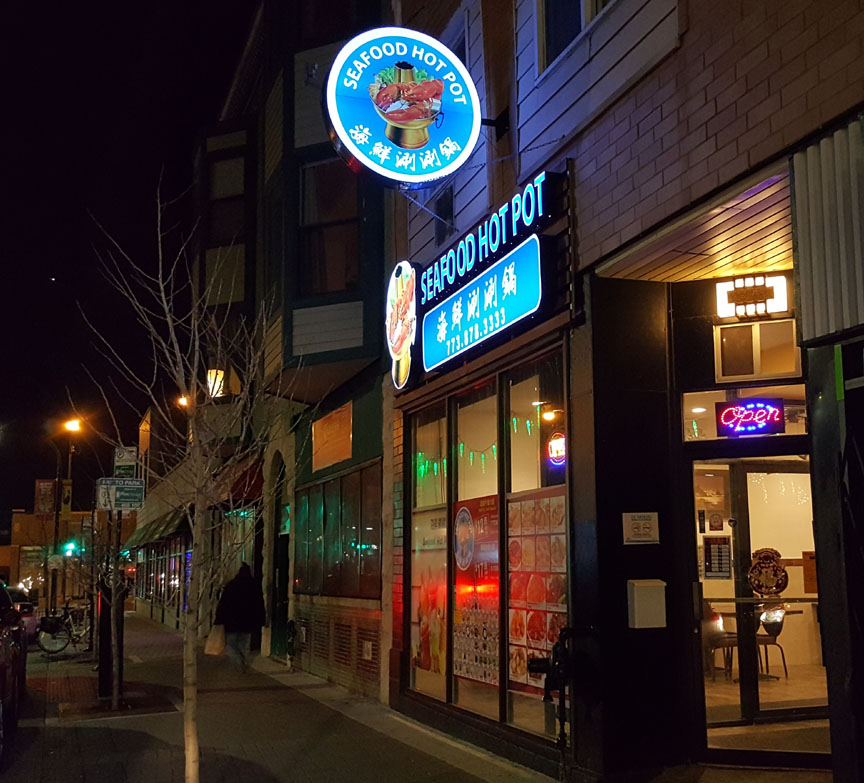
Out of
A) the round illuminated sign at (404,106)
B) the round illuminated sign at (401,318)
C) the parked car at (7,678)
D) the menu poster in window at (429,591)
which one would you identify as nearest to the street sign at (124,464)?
the parked car at (7,678)

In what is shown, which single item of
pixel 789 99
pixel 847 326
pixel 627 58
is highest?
pixel 627 58

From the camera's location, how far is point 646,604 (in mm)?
7227

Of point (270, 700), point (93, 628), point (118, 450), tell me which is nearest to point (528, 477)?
point (270, 700)

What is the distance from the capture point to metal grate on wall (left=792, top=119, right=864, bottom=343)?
5.01m

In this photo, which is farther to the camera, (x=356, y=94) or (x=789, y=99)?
(x=356, y=94)

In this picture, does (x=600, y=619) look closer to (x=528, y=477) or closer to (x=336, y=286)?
(x=528, y=477)

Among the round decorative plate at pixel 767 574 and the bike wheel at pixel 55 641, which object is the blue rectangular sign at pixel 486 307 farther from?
the bike wheel at pixel 55 641

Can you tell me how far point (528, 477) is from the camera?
354 inches

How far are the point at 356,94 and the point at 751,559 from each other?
580 centimetres

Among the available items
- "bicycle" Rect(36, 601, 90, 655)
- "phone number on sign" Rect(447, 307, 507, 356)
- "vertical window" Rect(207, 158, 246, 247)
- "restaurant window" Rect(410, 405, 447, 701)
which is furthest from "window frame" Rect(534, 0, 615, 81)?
"bicycle" Rect(36, 601, 90, 655)

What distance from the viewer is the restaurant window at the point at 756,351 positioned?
7.31 m

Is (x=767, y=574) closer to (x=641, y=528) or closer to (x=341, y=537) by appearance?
(x=641, y=528)

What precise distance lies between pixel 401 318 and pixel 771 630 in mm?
5745

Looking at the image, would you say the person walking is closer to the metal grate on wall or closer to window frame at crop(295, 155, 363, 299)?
window frame at crop(295, 155, 363, 299)
